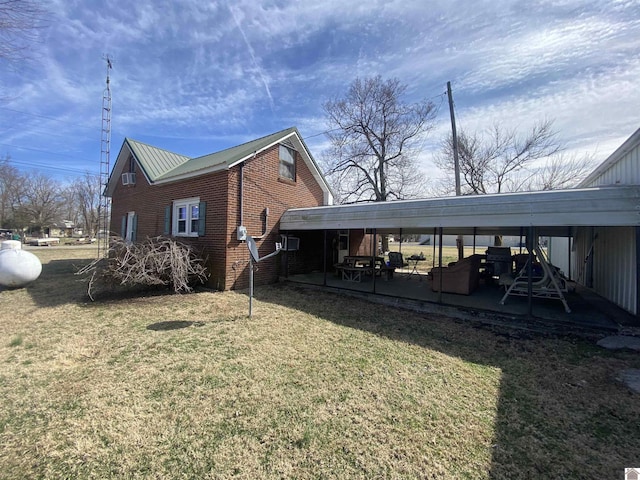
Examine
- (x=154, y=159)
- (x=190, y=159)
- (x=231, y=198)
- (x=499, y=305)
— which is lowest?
(x=499, y=305)

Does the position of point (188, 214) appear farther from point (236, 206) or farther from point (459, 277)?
point (459, 277)

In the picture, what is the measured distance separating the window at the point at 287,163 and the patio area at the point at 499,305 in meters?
4.37

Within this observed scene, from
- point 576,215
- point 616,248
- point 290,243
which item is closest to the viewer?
point 576,215

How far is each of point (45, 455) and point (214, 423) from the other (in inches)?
52.2

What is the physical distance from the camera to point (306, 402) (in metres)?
3.26

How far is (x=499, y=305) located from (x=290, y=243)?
23.5 feet

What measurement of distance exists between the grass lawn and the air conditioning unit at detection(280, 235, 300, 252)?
5154mm

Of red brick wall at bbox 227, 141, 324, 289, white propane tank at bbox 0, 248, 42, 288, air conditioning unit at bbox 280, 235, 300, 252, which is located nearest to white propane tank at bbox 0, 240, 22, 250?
white propane tank at bbox 0, 248, 42, 288

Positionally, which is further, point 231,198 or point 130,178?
point 130,178

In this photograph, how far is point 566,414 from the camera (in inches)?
122

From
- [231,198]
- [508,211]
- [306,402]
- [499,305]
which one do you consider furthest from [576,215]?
[231,198]

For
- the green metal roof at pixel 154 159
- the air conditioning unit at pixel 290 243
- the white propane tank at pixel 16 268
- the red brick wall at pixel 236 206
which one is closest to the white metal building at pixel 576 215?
the air conditioning unit at pixel 290 243

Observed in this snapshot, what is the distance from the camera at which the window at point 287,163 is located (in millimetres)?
11225

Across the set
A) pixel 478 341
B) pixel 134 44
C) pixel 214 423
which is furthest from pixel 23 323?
pixel 478 341
